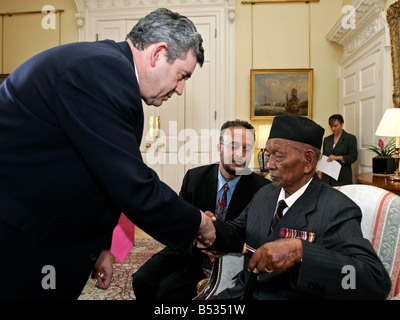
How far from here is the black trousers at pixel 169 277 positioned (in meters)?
2.30

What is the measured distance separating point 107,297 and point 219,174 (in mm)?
1711

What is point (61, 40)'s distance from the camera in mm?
7379

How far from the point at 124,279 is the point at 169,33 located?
10.3ft

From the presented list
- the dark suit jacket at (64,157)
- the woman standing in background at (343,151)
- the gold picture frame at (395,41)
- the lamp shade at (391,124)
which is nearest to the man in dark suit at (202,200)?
the dark suit jacket at (64,157)

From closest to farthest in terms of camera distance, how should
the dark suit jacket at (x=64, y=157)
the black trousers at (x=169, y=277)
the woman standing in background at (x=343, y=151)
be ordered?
the dark suit jacket at (x=64, y=157) → the black trousers at (x=169, y=277) → the woman standing in background at (x=343, y=151)

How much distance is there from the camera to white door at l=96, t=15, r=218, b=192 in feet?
22.8

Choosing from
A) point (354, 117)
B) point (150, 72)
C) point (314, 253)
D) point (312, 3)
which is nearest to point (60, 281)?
point (150, 72)

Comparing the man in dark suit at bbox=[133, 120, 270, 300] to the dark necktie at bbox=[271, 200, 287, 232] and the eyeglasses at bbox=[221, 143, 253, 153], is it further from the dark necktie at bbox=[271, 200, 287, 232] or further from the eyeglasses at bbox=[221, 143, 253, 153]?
the dark necktie at bbox=[271, 200, 287, 232]

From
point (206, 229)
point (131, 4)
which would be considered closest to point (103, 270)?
point (206, 229)

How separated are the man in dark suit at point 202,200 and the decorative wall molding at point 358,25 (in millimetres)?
3578

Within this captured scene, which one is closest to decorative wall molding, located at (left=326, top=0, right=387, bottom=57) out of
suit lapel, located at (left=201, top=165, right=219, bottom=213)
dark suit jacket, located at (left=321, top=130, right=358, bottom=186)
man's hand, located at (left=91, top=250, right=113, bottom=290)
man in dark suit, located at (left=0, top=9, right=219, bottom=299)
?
dark suit jacket, located at (left=321, top=130, right=358, bottom=186)

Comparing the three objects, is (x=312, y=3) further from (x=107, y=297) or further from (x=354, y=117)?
(x=107, y=297)

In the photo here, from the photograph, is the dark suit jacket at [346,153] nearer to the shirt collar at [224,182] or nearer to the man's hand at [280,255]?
the shirt collar at [224,182]

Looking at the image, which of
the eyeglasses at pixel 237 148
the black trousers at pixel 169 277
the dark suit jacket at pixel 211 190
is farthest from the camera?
the eyeglasses at pixel 237 148
